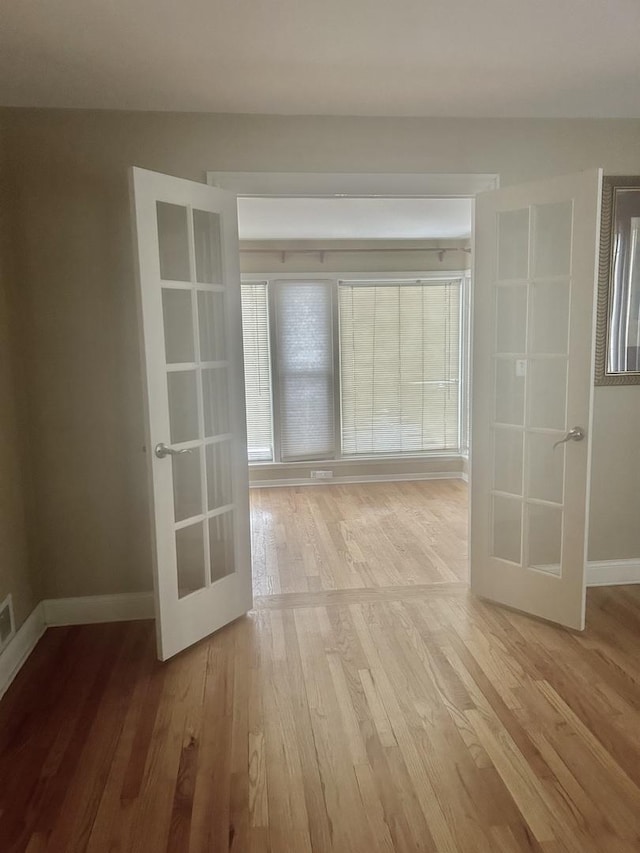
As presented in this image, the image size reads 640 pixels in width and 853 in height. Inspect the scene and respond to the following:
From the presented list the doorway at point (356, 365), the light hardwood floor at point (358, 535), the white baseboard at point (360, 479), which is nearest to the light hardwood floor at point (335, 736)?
the light hardwood floor at point (358, 535)

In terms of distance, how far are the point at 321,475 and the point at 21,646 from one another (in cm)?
368

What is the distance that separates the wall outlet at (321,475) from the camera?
19.8ft

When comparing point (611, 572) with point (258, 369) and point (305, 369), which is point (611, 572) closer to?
point (305, 369)

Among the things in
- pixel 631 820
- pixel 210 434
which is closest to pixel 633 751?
pixel 631 820

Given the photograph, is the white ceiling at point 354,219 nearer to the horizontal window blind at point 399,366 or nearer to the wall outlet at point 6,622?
the horizontal window blind at point 399,366

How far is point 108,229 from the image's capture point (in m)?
2.80

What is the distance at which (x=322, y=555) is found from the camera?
3.94 metres

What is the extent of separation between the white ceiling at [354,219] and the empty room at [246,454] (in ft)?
2.76

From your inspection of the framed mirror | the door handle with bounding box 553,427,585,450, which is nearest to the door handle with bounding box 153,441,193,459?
the door handle with bounding box 553,427,585,450

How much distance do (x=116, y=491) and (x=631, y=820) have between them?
2.46 meters

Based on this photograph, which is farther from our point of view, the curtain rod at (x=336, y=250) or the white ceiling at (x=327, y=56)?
the curtain rod at (x=336, y=250)

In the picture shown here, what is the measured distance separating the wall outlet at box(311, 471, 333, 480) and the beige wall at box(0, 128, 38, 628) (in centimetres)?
347

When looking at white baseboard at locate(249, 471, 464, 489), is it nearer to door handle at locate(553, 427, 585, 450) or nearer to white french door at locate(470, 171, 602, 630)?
white french door at locate(470, 171, 602, 630)

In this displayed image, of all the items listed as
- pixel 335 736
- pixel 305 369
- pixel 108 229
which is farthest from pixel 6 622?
pixel 305 369
